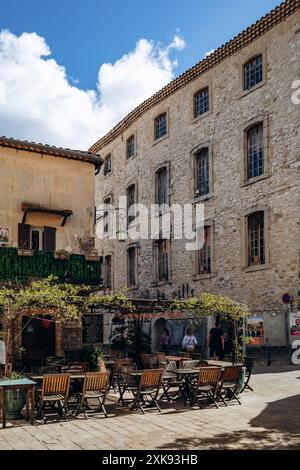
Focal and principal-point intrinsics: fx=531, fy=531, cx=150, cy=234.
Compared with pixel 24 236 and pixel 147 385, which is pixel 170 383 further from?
pixel 24 236

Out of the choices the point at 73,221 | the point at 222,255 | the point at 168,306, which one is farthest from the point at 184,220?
the point at 168,306

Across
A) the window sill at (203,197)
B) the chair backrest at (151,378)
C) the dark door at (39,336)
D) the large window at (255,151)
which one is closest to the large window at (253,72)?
the large window at (255,151)

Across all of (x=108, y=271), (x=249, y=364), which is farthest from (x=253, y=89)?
(x=108, y=271)

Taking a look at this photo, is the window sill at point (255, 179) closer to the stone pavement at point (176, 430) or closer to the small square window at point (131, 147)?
the small square window at point (131, 147)

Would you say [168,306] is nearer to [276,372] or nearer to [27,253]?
[276,372]

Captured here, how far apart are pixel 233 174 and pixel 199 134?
2.77m

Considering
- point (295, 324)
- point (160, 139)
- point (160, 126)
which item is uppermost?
point (160, 126)

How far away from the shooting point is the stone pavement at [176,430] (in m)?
6.93

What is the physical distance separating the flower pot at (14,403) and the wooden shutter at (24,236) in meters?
9.20

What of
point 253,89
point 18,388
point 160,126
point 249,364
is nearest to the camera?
point 18,388

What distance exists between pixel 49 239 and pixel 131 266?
7925 mm

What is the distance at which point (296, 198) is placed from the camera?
53.9ft

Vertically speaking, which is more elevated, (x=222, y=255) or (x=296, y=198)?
(x=296, y=198)

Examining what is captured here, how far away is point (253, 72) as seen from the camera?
18.6 meters
